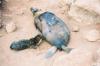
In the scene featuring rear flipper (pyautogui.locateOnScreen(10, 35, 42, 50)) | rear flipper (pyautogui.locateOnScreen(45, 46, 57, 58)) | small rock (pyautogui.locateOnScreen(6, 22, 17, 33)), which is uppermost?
small rock (pyautogui.locateOnScreen(6, 22, 17, 33))

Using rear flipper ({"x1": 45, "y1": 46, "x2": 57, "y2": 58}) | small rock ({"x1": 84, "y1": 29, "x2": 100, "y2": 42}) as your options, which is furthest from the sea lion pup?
small rock ({"x1": 84, "y1": 29, "x2": 100, "y2": 42})

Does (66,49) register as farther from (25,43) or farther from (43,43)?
(25,43)

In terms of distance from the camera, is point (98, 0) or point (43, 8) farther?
point (43, 8)

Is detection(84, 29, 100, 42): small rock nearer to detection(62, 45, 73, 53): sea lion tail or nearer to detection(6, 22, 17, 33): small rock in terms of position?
detection(62, 45, 73, 53): sea lion tail

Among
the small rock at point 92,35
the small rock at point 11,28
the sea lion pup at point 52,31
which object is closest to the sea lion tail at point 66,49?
the sea lion pup at point 52,31

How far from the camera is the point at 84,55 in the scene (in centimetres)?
253

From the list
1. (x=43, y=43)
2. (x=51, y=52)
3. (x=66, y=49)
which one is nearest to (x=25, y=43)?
(x=43, y=43)

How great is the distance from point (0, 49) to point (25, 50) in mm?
229

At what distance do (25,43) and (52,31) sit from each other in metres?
0.28

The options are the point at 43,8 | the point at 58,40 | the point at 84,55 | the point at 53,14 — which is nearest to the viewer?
the point at 84,55

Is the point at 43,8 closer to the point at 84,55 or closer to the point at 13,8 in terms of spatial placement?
the point at 13,8

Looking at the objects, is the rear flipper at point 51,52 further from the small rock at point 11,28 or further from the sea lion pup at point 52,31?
the small rock at point 11,28

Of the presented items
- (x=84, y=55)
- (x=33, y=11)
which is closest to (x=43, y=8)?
(x=33, y=11)

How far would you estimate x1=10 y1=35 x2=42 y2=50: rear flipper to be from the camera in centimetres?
276
